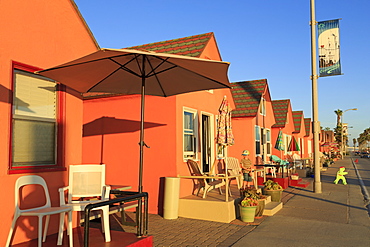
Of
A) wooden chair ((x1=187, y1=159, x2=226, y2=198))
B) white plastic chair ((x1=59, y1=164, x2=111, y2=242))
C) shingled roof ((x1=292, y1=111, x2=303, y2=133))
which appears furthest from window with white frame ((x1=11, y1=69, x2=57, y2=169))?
shingled roof ((x1=292, y1=111, x2=303, y2=133))

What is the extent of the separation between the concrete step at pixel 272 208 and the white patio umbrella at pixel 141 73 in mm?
4046

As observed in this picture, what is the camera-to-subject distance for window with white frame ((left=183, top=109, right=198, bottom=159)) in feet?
31.8

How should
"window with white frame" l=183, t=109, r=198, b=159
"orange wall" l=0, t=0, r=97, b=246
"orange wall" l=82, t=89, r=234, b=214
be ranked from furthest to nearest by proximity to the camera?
1. "window with white frame" l=183, t=109, r=198, b=159
2. "orange wall" l=82, t=89, r=234, b=214
3. "orange wall" l=0, t=0, r=97, b=246

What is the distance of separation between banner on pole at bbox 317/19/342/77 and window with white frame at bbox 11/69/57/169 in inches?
424

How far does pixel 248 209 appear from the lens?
7.70 meters

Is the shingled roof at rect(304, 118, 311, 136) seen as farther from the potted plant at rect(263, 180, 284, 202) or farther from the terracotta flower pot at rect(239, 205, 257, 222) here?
the terracotta flower pot at rect(239, 205, 257, 222)

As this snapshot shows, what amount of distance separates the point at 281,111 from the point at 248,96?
8174mm

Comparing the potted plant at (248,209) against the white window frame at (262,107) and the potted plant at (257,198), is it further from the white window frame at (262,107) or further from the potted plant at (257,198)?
the white window frame at (262,107)

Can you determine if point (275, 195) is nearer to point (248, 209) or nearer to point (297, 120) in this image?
point (248, 209)

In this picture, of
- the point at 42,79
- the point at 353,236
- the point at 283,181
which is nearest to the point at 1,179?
the point at 42,79

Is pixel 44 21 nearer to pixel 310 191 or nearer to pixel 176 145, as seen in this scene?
pixel 176 145

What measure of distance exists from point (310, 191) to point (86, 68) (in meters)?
11.0

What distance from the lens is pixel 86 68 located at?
540 cm

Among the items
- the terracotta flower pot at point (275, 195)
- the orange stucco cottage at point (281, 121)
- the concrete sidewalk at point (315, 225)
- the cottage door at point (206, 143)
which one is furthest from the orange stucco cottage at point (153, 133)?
the orange stucco cottage at point (281, 121)
